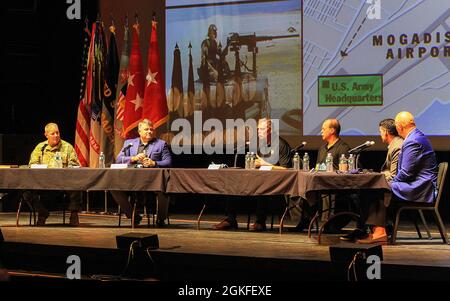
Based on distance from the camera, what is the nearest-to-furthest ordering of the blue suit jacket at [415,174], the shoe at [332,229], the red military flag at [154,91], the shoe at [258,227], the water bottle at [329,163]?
1. the blue suit jacket at [415,174]
2. the water bottle at [329,163]
3. the shoe at [332,229]
4. the shoe at [258,227]
5. the red military flag at [154,91]

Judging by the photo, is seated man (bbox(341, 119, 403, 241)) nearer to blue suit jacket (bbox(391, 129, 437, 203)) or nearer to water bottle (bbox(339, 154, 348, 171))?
blue suit jacket (bbox(391, 129, 437, 203))

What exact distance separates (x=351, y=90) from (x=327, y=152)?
67.3 inches

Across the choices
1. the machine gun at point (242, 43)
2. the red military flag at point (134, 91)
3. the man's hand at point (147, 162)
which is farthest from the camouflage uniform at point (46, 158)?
the machine gun at point (242, 43)

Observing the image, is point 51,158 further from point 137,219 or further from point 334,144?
point 334,144

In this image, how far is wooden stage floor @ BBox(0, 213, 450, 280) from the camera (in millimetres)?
5762

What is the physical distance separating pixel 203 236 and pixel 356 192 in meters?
1.60

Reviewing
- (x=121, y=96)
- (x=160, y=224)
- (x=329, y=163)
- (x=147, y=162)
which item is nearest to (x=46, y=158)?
(x=147, y=162)

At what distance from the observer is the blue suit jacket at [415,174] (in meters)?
6.77

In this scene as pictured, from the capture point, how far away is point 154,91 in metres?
9.80

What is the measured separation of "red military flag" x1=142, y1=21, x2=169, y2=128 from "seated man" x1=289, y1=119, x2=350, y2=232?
2468mm

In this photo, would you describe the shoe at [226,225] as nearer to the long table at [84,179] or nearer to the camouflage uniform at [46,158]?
the long table at [84,179]

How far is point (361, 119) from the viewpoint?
920cm

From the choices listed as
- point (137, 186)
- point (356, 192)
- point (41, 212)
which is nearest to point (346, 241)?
point (356, 192)

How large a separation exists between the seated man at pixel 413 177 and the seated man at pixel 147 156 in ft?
8.21
